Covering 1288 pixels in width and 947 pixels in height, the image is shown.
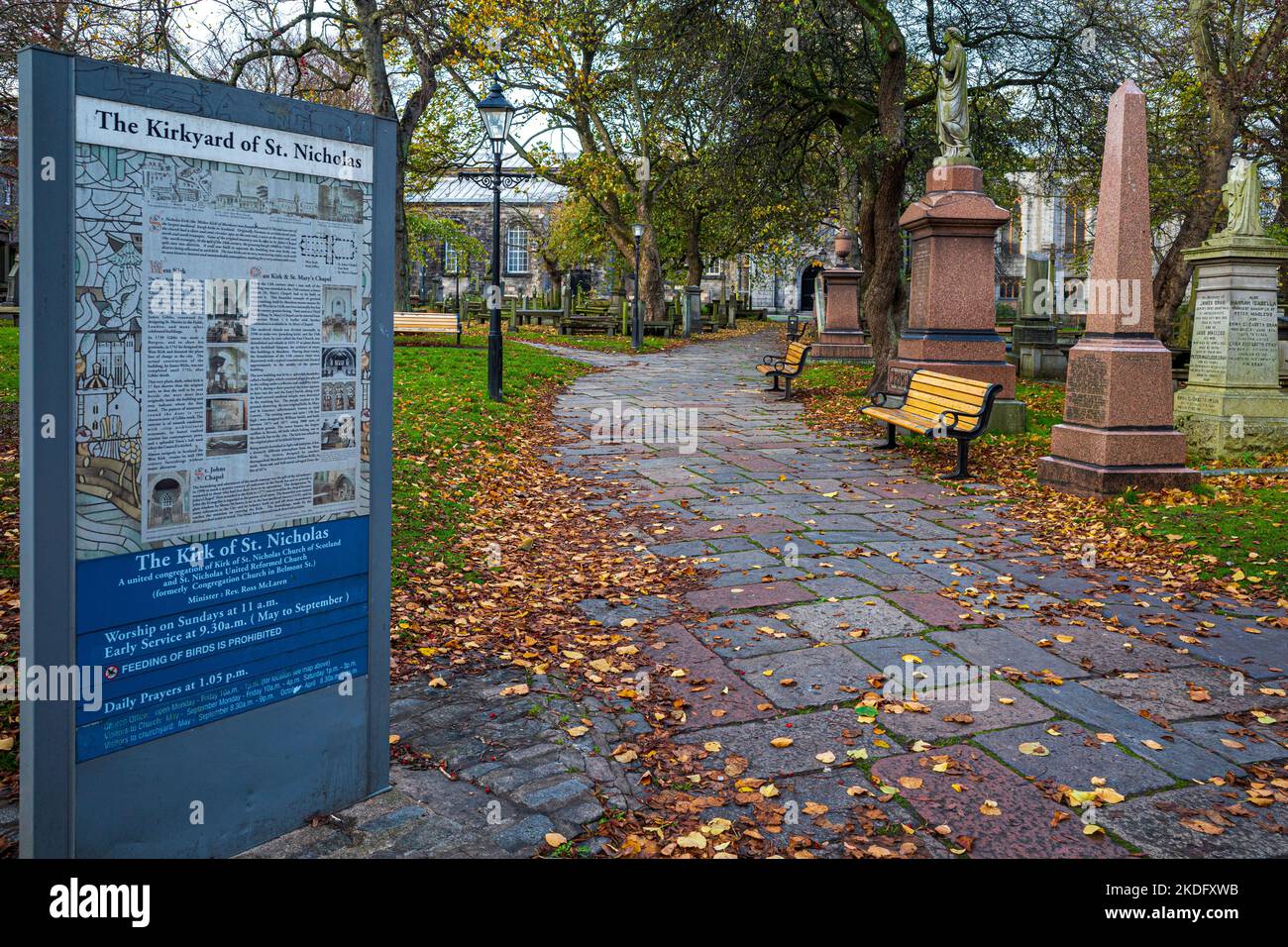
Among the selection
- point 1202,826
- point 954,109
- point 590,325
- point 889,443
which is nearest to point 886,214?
point 954,109

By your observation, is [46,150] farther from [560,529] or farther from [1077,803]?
[560,529]

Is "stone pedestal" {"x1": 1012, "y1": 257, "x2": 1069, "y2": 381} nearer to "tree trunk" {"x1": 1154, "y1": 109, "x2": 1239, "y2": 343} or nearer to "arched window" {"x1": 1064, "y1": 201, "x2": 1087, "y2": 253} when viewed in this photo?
"tree trunk" {"x1": 1154, "y1": 109, "x2": 1239, "y2": 343}

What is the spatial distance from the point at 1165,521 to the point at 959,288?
5.52 meters

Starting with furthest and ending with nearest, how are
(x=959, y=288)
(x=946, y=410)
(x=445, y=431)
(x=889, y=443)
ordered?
(x=959, y=288), (x=889, y=443), (x=445, y=431), (x=946, y=410)

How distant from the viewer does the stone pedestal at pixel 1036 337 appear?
20000 mm

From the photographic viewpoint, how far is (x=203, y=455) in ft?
9.53

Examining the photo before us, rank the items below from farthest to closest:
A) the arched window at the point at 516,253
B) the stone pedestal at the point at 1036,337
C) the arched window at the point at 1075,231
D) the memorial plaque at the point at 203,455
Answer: the arched window at the point at 516,253
the arched window at the point at 1075,231
the stone pedestal at the point at 1036,337
the memorial plaque at the point at 203,455

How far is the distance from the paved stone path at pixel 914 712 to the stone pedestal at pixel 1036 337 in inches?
524

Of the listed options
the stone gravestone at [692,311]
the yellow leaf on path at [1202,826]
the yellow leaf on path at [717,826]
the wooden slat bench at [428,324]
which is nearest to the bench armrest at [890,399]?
the yellow leaf on path at [1202,826]

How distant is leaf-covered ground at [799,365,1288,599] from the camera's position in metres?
6.49

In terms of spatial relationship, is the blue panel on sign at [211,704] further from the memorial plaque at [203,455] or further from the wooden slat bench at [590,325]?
the wooden slat bench at [590,325]

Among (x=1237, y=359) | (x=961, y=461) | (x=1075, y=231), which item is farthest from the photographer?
(x=1075, y=231)

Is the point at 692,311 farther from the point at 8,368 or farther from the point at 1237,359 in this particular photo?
the point at 1237,359

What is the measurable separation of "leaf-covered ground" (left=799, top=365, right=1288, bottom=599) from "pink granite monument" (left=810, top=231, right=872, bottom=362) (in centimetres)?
1180
